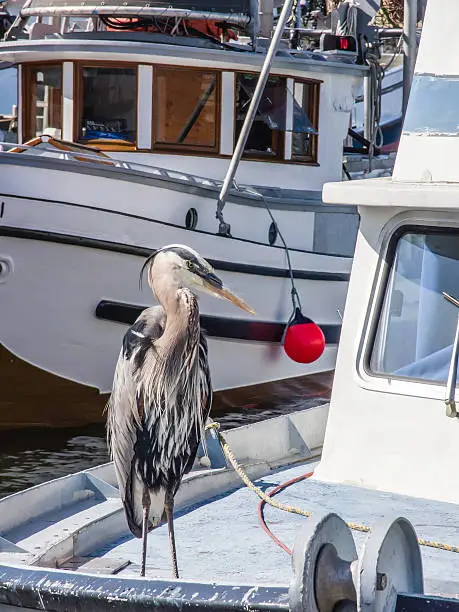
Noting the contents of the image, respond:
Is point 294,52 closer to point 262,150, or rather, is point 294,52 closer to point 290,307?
point 262,150

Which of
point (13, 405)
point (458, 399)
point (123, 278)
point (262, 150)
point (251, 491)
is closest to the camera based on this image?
point (458, 399)

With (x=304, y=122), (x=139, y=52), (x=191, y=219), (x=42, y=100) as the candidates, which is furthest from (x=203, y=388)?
(x=42, y=100)

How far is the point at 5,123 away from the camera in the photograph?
12656mm

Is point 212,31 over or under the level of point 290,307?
over

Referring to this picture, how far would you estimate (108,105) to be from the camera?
10.2 metres

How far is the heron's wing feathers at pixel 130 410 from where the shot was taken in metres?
4.54

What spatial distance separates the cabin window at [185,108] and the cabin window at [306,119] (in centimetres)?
95

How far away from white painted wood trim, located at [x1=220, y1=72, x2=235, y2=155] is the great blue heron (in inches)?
228

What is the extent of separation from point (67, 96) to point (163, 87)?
878mm

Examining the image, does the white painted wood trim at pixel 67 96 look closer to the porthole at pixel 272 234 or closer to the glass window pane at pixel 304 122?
the porthole at pixel 272 234

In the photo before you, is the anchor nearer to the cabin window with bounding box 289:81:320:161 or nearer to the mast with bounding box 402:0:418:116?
the mast with bounding box 402:0:418:116

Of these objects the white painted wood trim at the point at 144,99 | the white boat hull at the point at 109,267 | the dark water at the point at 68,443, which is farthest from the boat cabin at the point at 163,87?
the dark water at the point at 68,443

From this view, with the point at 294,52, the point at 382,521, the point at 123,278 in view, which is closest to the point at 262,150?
the point at 294,52

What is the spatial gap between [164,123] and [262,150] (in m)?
1.14
